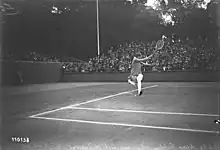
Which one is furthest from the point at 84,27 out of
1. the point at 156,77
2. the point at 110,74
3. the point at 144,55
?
the point at 156,77

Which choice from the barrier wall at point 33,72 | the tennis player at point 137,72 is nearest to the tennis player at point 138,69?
the tennis player at point 137,72

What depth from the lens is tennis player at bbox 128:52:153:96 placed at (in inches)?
70.5

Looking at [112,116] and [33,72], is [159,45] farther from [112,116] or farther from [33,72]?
[33,72]

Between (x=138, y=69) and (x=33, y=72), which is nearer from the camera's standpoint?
(x=138, y=69)

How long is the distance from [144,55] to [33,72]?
1.00 meters

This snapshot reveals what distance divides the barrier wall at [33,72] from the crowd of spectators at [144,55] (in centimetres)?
5

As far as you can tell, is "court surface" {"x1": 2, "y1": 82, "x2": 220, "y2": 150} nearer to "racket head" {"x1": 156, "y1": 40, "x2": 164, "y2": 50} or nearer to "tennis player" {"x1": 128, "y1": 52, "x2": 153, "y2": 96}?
"tennis player" {"x1": 128, "y1": 52, "x2": 153, "y2": 96}

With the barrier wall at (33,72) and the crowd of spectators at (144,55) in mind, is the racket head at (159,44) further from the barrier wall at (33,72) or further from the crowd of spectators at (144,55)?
the barrier wall at (33,72)

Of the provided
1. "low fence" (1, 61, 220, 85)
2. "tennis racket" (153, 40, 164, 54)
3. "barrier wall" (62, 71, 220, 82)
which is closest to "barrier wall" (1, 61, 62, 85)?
"low fence" (1, 61, 220, 85)

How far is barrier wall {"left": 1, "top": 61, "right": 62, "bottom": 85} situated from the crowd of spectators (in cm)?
5

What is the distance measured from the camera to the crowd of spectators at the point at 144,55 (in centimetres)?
170

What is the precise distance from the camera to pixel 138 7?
1.82 m

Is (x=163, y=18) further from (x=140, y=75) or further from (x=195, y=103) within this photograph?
(x=195, y=103)

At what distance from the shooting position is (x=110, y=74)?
1.90 meters
